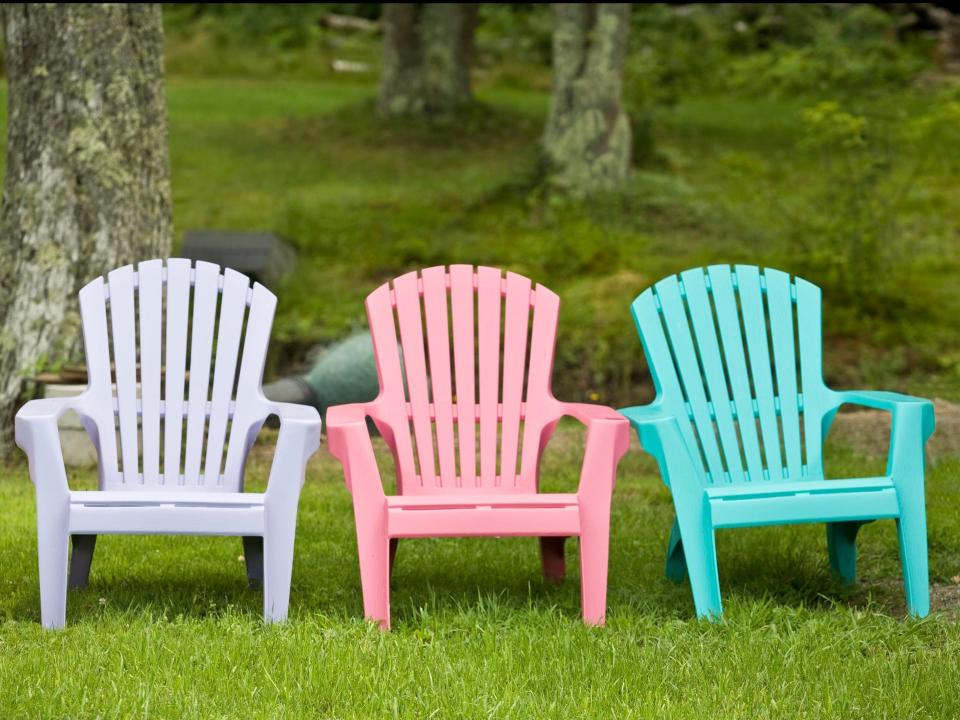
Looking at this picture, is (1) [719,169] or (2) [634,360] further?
(1) [719,169]

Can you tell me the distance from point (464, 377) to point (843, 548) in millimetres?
1326

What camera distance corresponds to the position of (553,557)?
14.5ft

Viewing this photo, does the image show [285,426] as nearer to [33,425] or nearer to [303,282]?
[33,425]

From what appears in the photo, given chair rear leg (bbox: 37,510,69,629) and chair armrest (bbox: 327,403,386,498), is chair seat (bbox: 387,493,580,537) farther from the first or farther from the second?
chair rear leg (bbox: 37,510,69,629)

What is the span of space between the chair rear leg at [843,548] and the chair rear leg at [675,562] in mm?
479

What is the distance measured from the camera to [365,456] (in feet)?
12.8

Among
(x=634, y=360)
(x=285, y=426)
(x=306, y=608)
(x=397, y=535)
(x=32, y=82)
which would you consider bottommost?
(x=634, y=360)

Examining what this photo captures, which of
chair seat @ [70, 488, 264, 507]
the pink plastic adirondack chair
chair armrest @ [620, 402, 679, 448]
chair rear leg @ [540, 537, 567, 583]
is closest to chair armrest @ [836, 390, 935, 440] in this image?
chair armrest @ [620, 402, 679, 448]

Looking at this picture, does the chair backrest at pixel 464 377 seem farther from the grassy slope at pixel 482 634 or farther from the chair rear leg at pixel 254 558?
the chair rear leg at pixel 254 558

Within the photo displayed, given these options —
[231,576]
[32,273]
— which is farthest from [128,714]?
[32,273]

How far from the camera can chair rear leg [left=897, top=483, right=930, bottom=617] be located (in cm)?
399

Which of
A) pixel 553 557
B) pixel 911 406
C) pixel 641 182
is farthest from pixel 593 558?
pixel 641 182

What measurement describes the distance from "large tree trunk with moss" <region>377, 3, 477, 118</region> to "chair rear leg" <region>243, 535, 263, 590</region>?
39.3 ft

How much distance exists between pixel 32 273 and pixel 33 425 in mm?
2734
